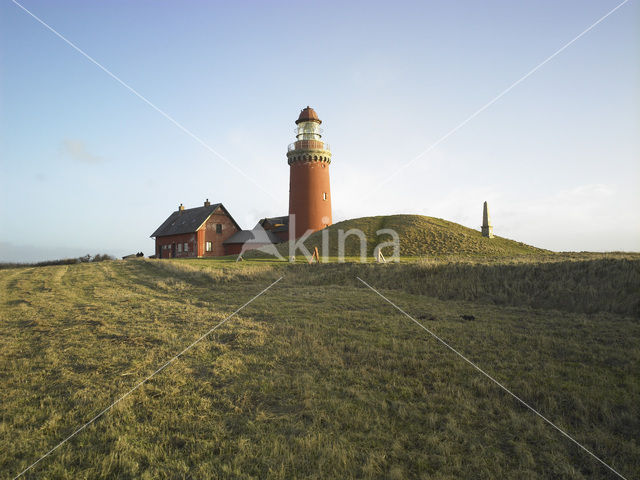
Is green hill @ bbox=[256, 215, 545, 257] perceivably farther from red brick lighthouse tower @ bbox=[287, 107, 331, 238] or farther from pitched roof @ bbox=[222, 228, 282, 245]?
pitched roof @ bbox=[222, 228, 282, 245]

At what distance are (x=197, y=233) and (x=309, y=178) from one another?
15.7m

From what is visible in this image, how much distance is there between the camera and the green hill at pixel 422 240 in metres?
29.9

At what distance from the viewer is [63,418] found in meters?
4.96

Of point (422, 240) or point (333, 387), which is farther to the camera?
point (422, 240)

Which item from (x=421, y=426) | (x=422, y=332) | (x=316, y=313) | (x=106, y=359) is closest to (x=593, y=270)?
(x=422, y=332)

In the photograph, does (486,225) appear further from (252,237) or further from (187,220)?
(187,220)

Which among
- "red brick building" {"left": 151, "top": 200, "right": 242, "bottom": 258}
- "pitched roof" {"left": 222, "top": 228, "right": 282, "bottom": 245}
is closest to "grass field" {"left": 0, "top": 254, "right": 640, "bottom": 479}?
"red brick building" {"left": 151, "top": 200, "right": 242, "bottom": 258}

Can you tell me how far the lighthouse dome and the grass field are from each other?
3443cm

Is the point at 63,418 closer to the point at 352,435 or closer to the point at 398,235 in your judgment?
the point at 352,435

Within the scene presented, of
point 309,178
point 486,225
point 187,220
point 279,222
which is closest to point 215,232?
point 187,220

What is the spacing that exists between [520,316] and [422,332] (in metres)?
3.47

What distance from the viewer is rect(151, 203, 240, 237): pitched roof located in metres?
45.8

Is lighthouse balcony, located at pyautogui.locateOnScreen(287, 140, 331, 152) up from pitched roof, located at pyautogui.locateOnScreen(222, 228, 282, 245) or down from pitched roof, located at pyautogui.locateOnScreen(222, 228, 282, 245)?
up

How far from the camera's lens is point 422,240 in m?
32.7
